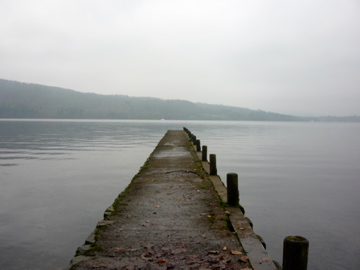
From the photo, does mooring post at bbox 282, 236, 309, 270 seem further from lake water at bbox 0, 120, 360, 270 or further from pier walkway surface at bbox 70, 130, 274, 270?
lake water at bbox 0, 120, 360, 270

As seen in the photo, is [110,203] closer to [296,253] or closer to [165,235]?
[165,235]

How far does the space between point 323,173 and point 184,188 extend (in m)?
15.3

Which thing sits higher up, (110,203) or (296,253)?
(296,253)

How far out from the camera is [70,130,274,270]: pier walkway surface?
203 inches

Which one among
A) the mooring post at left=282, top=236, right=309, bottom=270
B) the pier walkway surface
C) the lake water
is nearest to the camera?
the mooring post at left=282, top=236, right=309, bottom=270

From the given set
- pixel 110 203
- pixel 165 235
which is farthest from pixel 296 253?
pixel 110 203

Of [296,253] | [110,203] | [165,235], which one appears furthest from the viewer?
[110,203]

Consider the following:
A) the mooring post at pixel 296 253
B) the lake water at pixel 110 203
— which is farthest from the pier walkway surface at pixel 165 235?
the lake water at pixel 110 203

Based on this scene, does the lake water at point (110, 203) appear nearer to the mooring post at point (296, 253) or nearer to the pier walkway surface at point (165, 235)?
the pier walkway surface at point (165, 235)

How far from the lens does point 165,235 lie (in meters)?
6.34

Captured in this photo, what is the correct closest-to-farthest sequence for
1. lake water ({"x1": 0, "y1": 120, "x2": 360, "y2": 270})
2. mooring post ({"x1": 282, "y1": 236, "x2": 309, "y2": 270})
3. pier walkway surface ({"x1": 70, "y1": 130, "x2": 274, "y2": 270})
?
1. mooring post ({"x1": 282, "y1": 236, "x2": 309, "y2": 270})
2. pier walkway surface ({"x1": 70, "y1": 130, "x2": 274, "y2": 270})
3. lake water ({"x1": 0, "y1": 120, "x2": 360, "y2": 270})

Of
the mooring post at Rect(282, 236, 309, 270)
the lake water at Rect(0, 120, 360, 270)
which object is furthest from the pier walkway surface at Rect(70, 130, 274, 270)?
the lake water at Rect(0, 120, 360, 270)

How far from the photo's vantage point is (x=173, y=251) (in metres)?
5.54

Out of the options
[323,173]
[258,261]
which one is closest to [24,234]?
[258,261]
